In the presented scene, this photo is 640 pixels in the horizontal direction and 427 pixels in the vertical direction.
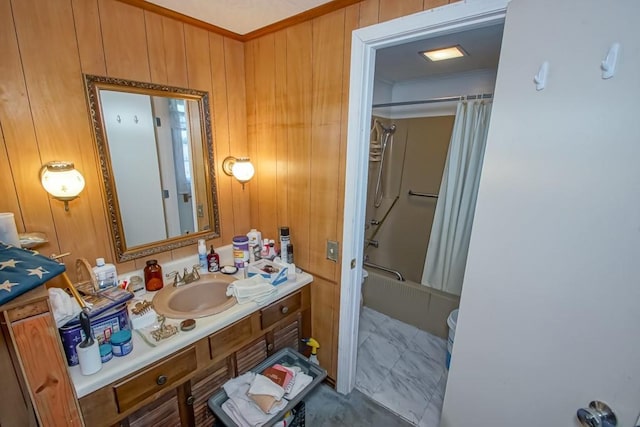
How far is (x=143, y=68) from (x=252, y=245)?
110 centimetres

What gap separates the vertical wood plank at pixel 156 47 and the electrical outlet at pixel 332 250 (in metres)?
1.23

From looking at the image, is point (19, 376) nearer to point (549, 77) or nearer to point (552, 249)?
point (552, 249)

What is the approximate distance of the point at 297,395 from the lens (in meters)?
1.34

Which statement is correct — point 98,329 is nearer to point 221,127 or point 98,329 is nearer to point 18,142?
point 18,142

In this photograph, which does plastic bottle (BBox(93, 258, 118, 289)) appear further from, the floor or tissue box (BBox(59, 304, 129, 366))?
the floor

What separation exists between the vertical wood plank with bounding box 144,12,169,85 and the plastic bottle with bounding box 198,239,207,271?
0.88 m

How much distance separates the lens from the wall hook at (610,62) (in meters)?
0.73

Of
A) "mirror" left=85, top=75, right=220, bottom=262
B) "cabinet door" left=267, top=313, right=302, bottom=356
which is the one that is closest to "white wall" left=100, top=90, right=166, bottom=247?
"mirror" left=85, top=75, right=220, bottom=262

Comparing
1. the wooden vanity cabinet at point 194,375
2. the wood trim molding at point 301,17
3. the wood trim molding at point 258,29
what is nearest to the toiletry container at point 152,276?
the wooden vanity cabinet at point 194,375

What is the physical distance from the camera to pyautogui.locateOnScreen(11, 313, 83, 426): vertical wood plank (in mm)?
682

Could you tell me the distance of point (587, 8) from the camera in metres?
0.77

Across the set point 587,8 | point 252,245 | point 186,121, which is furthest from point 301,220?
point 587,8

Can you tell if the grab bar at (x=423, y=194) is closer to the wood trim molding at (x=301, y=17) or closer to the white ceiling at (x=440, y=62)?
the white ceiling at (x=440, y=62)

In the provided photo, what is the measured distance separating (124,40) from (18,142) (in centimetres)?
62
